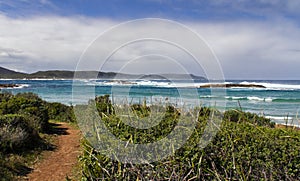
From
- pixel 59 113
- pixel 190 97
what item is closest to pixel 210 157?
pixel 190 97

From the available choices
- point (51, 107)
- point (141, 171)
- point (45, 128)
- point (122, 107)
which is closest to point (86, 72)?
point (122, 107)

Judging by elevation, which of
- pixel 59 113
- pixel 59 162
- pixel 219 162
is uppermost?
pixel 219 162

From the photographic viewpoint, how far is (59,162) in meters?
8.34

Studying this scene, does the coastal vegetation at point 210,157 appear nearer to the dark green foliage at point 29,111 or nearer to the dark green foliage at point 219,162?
the dark green foliage at point 219,162

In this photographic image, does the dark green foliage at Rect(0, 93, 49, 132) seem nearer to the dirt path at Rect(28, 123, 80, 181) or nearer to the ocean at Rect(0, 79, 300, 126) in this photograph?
the dirt path at Rect(28, 123, 80, 181)

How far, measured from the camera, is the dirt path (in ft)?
23.7

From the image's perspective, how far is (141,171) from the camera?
435 cm

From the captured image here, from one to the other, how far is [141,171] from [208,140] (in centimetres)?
102

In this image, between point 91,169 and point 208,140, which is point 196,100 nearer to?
point 208,140

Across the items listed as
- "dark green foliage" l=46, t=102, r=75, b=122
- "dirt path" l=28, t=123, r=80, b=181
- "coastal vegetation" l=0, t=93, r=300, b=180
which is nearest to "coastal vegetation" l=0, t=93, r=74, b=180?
"dirt path" l=28, t=123, r=80, b=181

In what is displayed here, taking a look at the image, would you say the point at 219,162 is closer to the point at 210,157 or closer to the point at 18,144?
the point at 210,157

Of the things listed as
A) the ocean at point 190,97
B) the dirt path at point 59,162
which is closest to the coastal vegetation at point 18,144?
the dirt path at point 59,162

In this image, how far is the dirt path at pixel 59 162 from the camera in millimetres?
7215

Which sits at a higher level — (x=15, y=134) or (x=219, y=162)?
(x=219, y=162)
